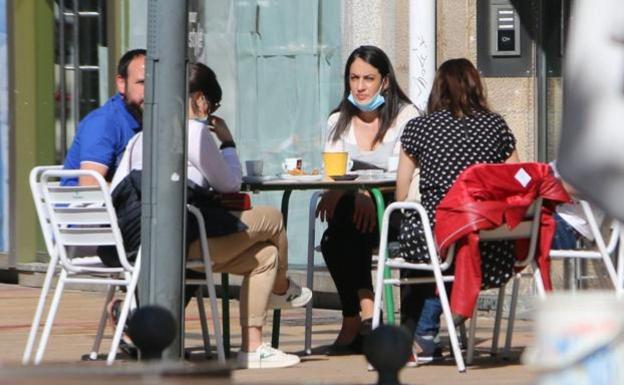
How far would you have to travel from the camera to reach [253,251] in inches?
299

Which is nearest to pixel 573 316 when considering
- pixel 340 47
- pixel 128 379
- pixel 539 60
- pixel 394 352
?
pixel 394 352

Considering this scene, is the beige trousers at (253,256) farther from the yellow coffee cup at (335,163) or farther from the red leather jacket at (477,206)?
the red leather jacket at (477,206)

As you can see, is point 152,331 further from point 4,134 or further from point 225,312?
point 4,134

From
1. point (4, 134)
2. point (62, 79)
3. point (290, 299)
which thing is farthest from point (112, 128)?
point (4, 134)

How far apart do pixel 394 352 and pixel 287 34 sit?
883 centimetres

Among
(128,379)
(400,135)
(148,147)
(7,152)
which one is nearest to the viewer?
(128,379)

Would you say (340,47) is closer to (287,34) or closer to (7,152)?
(287,34)

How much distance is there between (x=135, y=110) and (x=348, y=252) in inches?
50.6

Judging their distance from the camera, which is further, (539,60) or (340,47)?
(340,47)

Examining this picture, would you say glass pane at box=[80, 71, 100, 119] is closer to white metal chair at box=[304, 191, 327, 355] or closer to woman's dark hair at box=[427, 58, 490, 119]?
white metal chair at box=[304, 191, 327, 355]

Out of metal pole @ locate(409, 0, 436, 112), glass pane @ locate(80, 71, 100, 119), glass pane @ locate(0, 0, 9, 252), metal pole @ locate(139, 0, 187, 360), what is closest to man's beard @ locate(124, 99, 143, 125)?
metal pole @ locate(139, 0, 187, 360)

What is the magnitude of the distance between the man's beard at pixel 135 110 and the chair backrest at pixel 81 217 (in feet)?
2.70

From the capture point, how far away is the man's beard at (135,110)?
823 centimetres

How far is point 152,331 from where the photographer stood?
2.87 meters
